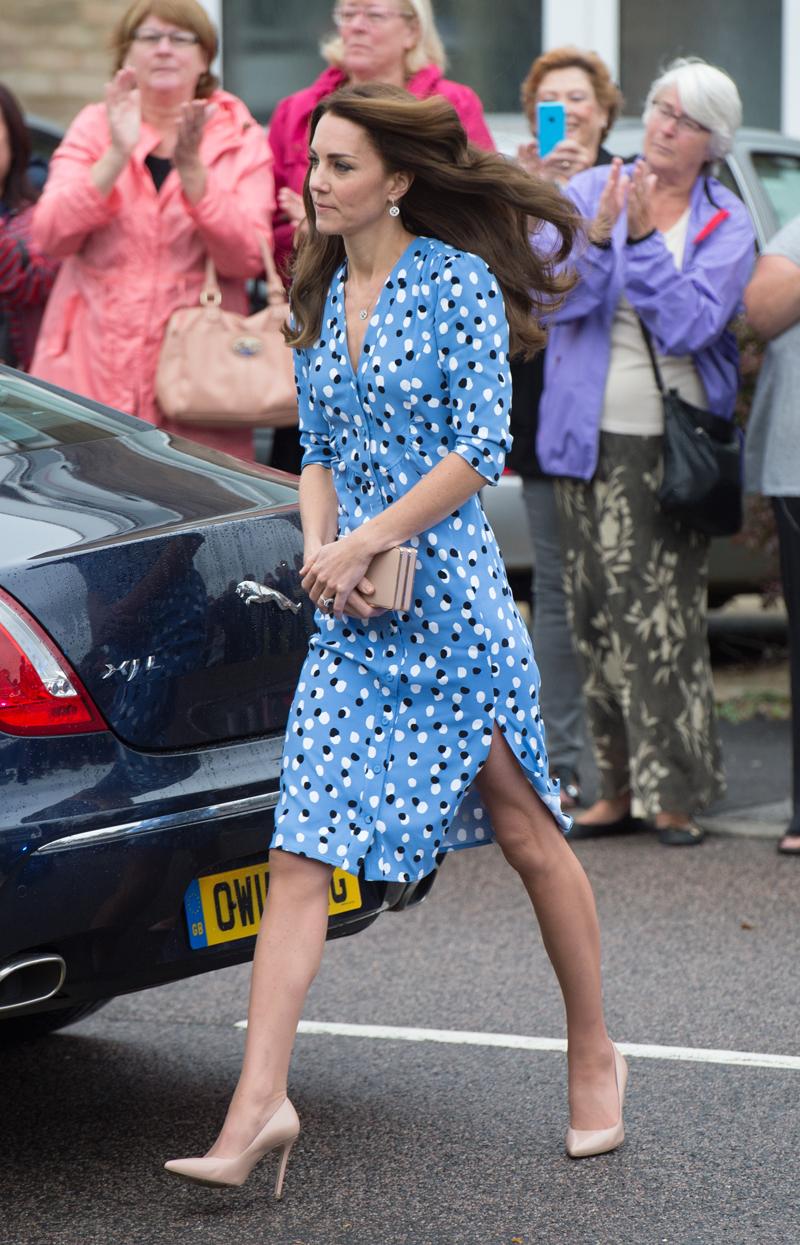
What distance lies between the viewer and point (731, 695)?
26.6ft

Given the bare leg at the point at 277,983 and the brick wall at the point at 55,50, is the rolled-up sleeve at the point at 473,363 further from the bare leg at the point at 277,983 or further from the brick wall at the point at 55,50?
the brick wall at the point at 55,50

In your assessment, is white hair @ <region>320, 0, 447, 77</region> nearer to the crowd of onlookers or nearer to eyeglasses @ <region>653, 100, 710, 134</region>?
the crowd of onlookers

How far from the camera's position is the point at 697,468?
571 cm

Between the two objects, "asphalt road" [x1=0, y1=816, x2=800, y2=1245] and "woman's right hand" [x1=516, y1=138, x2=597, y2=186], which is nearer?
"asphalt road" [x1=0, y1=816, x2=800, y2=1245]

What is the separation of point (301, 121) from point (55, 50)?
20.1 ft

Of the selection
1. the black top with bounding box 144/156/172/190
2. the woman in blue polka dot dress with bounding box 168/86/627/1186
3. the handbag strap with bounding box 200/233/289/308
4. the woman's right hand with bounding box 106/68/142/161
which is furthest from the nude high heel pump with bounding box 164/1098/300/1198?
the black top with bounding box 144/156/172/190

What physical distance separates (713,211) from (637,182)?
0.35 metres

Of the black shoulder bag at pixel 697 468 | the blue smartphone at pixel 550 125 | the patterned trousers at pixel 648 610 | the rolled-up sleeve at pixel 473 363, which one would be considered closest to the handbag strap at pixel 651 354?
the black shoulder bag at pixel 697 468

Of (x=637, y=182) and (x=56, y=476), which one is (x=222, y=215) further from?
(x=56, y=476)

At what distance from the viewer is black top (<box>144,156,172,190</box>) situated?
588cm

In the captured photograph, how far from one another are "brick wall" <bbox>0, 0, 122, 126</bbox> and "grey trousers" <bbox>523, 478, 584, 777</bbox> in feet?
20.9

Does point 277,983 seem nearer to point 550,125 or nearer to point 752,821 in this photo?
point 752,821

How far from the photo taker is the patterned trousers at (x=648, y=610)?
5840mm

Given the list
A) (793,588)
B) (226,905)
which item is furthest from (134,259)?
(226,905)
